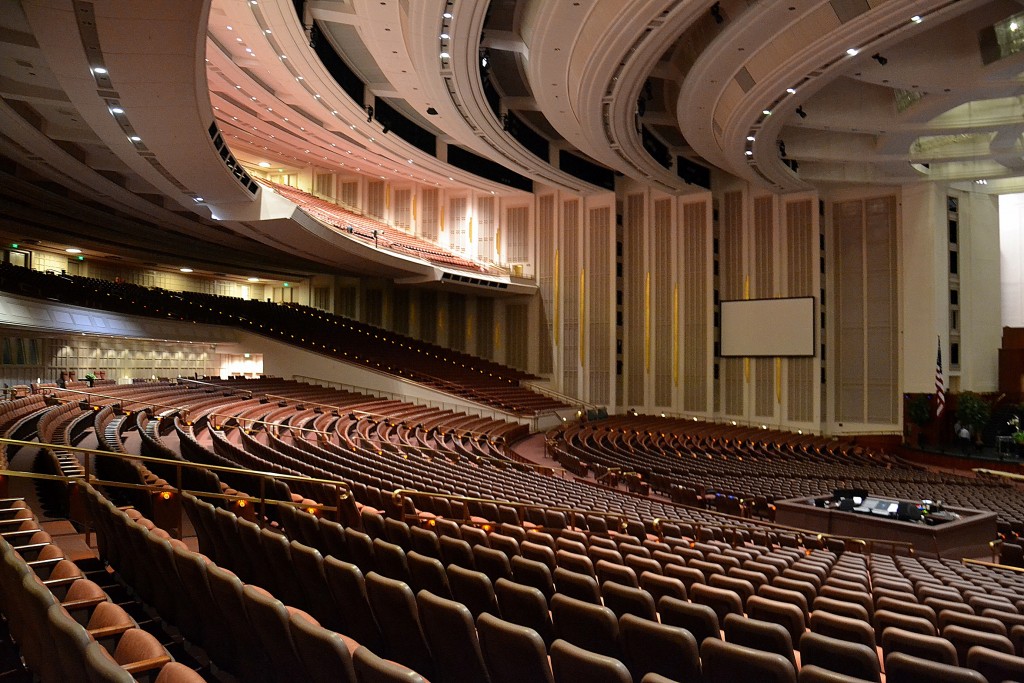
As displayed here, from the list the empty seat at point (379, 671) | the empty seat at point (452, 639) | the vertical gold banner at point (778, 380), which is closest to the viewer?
the empty seat at point (379, 671)

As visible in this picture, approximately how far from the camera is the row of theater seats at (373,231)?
1894 centimetres

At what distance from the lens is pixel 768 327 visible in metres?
20.1

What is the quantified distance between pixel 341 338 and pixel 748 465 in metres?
13.1

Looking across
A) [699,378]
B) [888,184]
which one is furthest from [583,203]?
[888,184]

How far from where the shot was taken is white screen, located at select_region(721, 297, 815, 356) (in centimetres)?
1950

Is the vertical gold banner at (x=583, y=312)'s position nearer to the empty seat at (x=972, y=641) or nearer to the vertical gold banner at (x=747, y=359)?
the vertical gold banner at (x=747, y=359)

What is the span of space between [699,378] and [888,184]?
7.84m

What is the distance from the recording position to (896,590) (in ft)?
13.1

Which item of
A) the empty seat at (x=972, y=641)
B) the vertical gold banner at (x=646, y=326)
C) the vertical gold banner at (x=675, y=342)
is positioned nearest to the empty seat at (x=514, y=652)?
the empty seat at (x=972, y=641)

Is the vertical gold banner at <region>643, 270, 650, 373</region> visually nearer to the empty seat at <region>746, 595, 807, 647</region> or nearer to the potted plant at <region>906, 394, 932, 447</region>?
the potted plant at <region>906, 394, 932, 447</region>

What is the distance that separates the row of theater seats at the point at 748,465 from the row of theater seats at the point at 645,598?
5.30 m

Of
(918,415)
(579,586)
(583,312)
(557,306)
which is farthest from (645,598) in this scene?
(557,306)

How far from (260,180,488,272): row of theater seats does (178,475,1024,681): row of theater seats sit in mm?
15189

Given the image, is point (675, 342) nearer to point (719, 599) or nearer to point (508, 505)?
point (508, 505)
